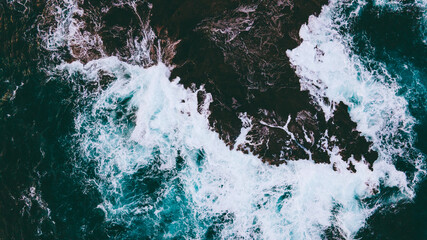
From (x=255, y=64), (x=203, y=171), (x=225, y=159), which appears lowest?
(x=203, y=171)

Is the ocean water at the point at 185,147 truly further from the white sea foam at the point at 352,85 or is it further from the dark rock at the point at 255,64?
the dark rock at the point at 255,64

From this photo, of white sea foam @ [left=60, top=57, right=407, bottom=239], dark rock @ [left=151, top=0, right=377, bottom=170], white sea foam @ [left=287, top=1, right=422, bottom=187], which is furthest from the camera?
white sea foam @ [left=60, top=57, right=407, bottom=239]

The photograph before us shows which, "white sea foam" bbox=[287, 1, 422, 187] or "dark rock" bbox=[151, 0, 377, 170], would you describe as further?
"white sea foam" bbox=[287, 1, 422, 187]

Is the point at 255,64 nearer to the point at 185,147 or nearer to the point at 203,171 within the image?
the point at 185,147

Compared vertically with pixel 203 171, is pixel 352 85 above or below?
above

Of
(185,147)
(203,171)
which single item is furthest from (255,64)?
(203,171)

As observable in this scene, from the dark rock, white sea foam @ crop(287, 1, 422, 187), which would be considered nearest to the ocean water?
white sea foam @ crop(287, 1, 422, 187)

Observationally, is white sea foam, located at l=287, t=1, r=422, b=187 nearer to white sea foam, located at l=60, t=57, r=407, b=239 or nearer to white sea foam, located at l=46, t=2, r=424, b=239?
white sea foam, located at l=46, t=2, r=424, b=239

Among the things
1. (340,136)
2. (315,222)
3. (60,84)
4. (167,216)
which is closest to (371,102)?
(340,136)

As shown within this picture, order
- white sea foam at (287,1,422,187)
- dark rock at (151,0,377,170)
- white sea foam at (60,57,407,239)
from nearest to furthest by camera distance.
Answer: dark rock at (151,0,377,170)
white sea foam at (287,1,422,187)
white sea foam at (60,57,407,239)

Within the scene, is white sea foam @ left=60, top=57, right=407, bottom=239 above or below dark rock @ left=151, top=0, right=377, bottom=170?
below
